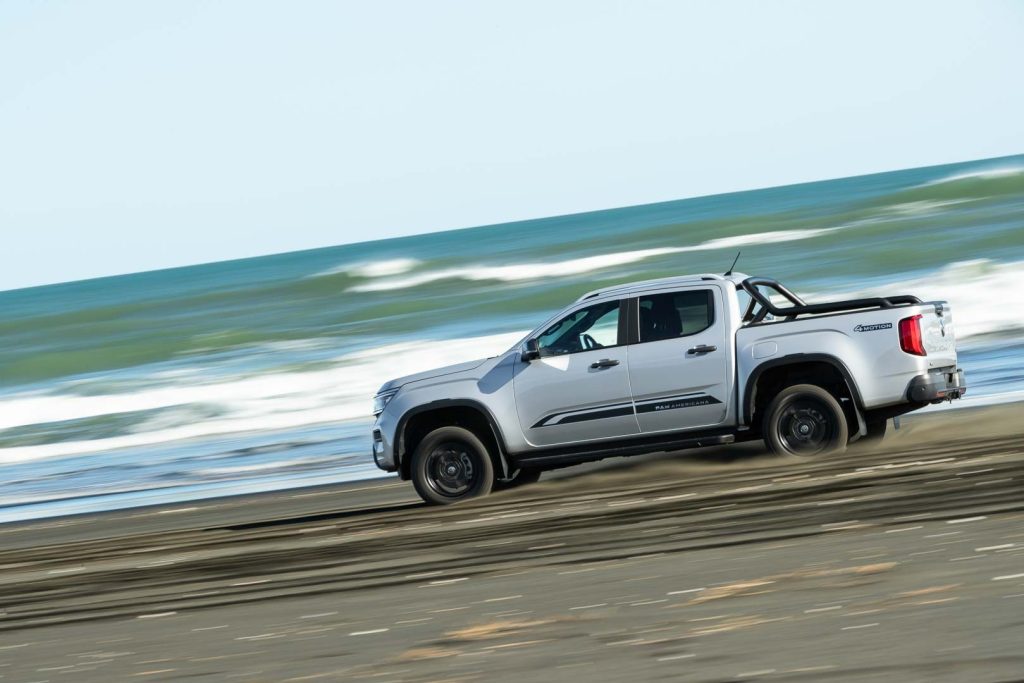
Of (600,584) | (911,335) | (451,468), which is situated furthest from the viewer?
(451,468)

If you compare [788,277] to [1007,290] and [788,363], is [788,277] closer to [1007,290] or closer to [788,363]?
[1007,290]

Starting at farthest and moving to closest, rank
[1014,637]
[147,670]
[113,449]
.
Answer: [113,449], [147,670], [1014,637]

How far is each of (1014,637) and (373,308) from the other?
42.0 meters

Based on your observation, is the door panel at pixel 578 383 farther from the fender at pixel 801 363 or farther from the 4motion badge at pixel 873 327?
the 4motion badge at pixel 873 327

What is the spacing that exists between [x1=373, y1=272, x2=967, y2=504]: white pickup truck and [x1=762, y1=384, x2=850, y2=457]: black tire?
1 centimetres

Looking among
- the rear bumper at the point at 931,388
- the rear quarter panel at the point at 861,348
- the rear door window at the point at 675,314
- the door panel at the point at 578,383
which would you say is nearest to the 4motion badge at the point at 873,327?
the rear quarter panel at the point at 861,348

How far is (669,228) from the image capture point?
66.6 metres

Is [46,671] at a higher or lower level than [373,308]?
lower

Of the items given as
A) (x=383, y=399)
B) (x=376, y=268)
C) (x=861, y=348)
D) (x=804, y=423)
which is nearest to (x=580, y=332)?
(x=383, y=399)

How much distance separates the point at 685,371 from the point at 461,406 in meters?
1.91

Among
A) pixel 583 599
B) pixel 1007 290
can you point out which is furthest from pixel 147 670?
pixel 1007 290

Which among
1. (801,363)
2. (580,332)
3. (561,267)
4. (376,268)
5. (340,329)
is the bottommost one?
(801,363)

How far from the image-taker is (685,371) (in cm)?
1100

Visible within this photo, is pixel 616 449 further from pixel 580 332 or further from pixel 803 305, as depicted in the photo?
pixel 803 305
